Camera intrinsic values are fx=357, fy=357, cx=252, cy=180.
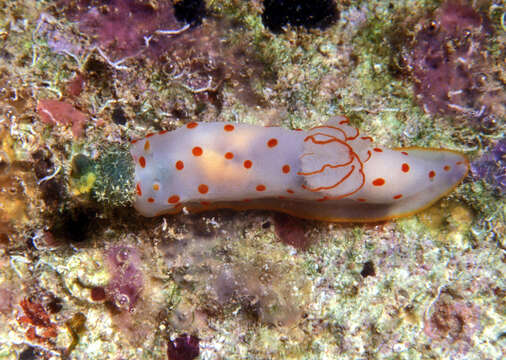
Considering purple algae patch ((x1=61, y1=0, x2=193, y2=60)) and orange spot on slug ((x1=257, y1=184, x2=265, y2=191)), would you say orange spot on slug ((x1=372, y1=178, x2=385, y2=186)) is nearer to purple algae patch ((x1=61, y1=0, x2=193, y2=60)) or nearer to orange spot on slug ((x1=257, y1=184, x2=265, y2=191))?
orange spot on slug ((x1=257, y1=184, x2=265, y2=191))

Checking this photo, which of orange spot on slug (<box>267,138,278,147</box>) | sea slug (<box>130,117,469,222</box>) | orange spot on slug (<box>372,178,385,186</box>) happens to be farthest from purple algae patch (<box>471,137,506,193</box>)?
orange spot on slug (<box>267,138,278,147</box>)

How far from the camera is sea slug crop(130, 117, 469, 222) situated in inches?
149

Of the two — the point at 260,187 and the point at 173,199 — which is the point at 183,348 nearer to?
the point at 173,199

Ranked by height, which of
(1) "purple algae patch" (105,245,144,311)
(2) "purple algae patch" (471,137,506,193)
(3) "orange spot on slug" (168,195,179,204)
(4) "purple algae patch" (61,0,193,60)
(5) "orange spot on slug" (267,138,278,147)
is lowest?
(1) "purple algae patch" (105,245,144,311)

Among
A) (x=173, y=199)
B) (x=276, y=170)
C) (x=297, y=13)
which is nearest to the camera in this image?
(x=276, y=170)

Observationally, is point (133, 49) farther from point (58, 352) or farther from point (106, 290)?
point (58, 352)

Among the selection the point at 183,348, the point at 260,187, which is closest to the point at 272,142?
the point at 260,187

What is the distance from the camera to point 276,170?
151 inches

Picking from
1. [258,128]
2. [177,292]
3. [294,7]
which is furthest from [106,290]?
[294,7]

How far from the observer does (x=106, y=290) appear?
378 centimetres

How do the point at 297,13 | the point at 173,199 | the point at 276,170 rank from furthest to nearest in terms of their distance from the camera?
the point at 297,13 → the point at 173,199 → the point at 276,170

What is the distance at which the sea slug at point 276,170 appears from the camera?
12.4ft

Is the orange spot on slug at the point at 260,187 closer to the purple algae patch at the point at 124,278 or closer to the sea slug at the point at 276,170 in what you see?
the sea slug at the point at 276,170

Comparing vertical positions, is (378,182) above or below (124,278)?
above
